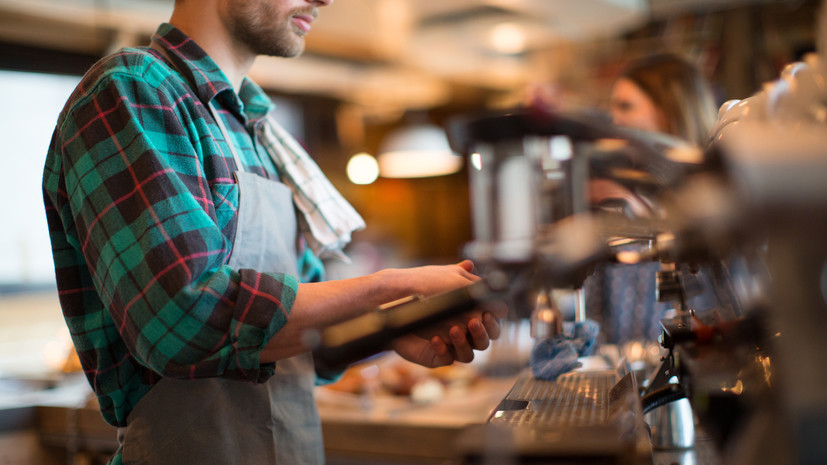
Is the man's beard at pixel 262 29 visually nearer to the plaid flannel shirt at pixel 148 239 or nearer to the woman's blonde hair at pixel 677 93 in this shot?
the plaid flannel shirt at pixel 148 239

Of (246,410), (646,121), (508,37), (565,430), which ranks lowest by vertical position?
(246,410)

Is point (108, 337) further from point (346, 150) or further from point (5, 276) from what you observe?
point (346, 150)

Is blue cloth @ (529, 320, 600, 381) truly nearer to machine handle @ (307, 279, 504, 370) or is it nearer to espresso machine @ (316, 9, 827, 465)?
espresso machine @ (316, 9, 827, 465)

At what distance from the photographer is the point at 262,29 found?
1.17 metres

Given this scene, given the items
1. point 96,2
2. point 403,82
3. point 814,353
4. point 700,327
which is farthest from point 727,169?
point 403,82

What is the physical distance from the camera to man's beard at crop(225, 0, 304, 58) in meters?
1.15

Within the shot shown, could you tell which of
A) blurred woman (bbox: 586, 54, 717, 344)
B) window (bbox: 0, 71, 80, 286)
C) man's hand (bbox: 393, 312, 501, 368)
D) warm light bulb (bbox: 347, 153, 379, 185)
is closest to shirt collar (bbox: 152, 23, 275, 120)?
man's hand (bbox: 393, 312, 501, 368)

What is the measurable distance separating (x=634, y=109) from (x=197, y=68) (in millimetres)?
1749

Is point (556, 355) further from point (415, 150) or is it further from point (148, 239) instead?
point (415, 150)

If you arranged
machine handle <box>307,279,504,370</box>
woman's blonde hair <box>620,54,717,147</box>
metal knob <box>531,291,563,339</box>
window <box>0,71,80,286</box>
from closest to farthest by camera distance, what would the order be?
1. machine handle <box>307,279,504,370</box>
2. metal knob <box>531,291,563,339</box>
3. woman's blonde hair <box>620,54,717,147</box>
4. window <box>0,71,80,286</box>

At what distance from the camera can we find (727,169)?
1.79 ft

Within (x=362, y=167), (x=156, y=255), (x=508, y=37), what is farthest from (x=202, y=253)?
(x=362, y=167)

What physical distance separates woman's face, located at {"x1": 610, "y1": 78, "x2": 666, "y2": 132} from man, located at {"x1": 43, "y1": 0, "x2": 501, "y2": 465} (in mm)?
1455

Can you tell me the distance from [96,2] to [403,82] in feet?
9.85
